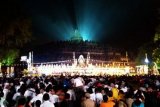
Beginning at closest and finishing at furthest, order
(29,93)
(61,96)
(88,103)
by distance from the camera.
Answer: (88,103)
(61,96)
(29,93)

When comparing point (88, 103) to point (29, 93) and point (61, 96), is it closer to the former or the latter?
point (61, 96)

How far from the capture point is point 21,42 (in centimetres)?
6022

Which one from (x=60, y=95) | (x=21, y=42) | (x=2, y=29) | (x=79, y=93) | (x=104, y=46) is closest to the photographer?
(x=60, y=95)

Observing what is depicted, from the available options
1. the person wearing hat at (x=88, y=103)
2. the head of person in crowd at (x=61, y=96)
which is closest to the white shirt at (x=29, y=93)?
the head of person in crowd at (x=61, y=96)

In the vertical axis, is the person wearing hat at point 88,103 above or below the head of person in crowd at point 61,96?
below

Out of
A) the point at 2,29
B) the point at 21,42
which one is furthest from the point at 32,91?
the point at 21,42

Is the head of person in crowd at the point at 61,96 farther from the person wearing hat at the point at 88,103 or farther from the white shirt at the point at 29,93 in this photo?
the white shirt at the point at 29,93

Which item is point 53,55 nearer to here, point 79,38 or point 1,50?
point 79,38

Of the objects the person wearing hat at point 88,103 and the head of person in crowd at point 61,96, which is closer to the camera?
the person wearing hat at point 88,103

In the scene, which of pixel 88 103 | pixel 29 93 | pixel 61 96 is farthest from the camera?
pixel 29 93

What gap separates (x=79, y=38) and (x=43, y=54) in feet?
41.1

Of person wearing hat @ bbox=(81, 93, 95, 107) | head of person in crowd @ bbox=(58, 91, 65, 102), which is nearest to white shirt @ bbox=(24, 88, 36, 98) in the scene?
head of person in crowd @ bbox=(58, 91, 65, 102)

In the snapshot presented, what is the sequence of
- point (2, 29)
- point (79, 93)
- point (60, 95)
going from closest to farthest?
point (60, 95) → point (79, 93) → point (2, 29)

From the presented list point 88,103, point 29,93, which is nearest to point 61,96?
point 88,103
